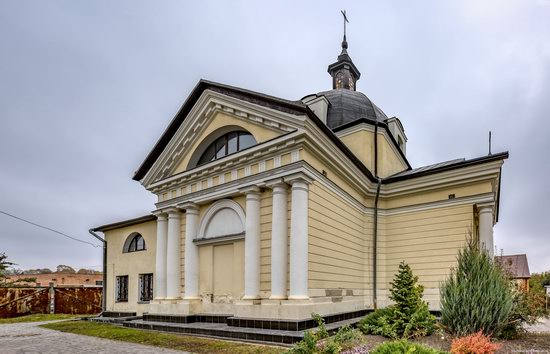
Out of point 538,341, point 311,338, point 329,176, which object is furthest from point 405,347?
point 329,176

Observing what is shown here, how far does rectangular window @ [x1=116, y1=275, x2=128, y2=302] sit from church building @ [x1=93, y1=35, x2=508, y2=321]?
1.38 feet

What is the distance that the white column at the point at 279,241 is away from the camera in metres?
9.75

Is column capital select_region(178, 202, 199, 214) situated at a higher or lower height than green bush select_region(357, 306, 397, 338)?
higher

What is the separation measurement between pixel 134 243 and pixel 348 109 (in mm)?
11103

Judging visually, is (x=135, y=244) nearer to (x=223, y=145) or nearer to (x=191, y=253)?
(x=191, y=253)

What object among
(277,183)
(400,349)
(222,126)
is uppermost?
(222,126)

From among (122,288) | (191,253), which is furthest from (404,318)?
(122,288)

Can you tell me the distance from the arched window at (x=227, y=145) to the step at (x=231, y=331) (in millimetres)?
5283

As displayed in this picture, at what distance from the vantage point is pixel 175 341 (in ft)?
30.6

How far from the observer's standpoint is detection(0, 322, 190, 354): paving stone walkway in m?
8.20

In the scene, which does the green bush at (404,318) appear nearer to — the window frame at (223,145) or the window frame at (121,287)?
the window frame at (223,145)

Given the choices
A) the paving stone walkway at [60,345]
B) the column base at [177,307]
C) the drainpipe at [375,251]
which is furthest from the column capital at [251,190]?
the drainpipe at [375,251]

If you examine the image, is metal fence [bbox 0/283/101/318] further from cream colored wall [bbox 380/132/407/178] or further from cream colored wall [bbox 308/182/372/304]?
cream colored wall [bbox 380/132/407/178]

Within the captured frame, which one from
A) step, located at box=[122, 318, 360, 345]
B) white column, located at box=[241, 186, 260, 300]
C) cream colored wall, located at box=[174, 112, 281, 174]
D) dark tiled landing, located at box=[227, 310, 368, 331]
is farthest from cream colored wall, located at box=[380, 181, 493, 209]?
white column, located at box=[241, 186, 260, 300]
